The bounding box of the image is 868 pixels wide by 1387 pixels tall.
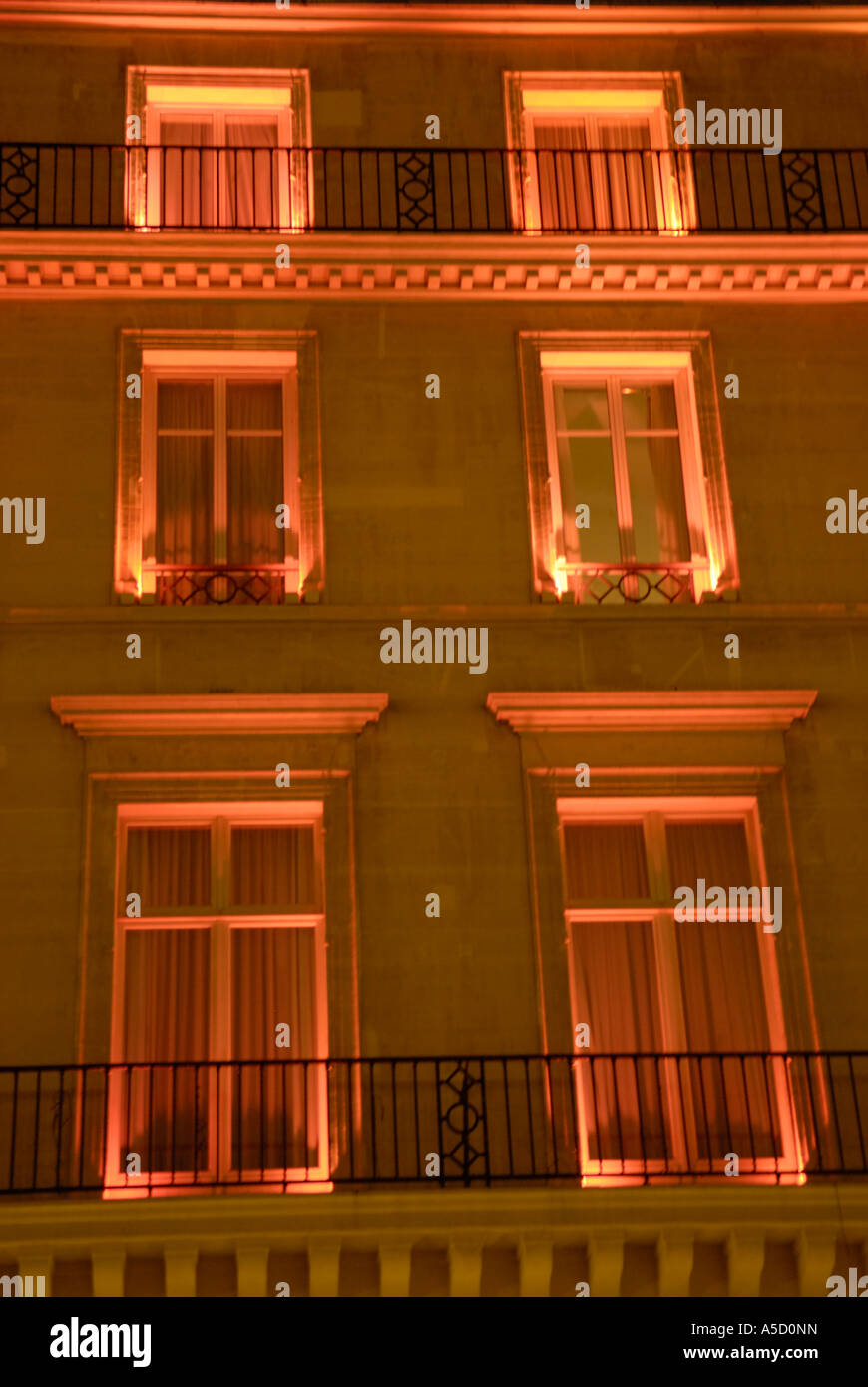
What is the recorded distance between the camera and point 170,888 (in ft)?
50.9

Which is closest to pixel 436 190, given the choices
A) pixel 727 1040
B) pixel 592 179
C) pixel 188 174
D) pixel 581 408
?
pixel 592 179

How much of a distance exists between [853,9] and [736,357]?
162 inches

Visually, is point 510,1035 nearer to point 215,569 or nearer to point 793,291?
point 215,569

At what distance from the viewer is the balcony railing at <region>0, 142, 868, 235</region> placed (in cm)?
1767

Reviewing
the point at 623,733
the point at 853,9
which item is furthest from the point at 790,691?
the point at 853,9

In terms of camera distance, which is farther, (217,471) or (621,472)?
(621,472)

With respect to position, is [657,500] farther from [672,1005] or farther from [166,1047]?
[166,1047]

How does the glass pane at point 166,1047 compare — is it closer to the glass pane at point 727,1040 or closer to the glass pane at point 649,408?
the glass pane at point 727,1040

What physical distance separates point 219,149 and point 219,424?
2.82m

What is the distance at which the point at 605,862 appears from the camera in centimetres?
1586

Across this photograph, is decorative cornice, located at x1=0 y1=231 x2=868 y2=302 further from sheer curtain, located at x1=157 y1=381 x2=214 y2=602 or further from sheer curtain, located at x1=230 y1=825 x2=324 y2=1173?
sheer curtain, located at x1=230 y1=825 x2=324 y2=1173

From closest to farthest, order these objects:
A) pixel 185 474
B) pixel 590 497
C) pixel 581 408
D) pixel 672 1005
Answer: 1. pixel 672 1005
2. pixel 185 474
3. pixel 590 497
4. pixel 581 408
